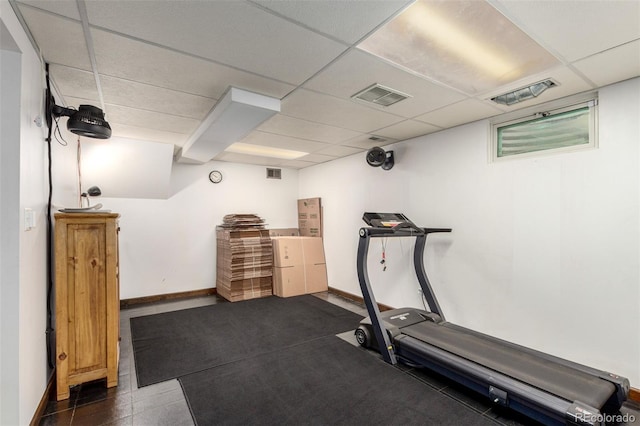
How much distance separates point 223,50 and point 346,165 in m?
3.42

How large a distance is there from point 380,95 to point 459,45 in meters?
0.79

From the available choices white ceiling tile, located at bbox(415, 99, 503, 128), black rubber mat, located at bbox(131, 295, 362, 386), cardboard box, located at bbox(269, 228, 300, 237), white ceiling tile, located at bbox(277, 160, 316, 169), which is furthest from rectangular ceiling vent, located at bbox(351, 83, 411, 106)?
cardboard box, located at bbox(269, 228, 300, 237)

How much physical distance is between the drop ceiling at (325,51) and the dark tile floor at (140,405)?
8.01ft

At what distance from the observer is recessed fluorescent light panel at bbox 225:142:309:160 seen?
14.9 ft

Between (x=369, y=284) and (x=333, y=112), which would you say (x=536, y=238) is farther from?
(x=333, y=112)

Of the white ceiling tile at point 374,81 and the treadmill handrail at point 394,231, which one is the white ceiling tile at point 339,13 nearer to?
the white ceiling tile at point 374,81

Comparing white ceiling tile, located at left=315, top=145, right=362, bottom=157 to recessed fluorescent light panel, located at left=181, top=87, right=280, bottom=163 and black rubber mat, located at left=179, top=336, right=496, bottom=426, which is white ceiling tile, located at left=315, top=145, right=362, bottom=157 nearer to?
recessed fluorescent light panel, located at left=181, top=87, right=280, bottom=163

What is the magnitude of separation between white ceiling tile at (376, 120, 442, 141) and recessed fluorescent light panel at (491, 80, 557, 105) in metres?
0.83

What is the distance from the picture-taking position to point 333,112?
3.02 m

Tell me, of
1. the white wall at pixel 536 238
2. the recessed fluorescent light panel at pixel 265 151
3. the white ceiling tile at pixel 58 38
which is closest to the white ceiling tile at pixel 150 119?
Answer: the white ceiling tile at pixel 58 38

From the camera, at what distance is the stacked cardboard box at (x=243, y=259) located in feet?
16.3

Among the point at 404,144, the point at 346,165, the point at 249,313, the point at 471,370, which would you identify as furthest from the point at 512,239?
the point at 249,313

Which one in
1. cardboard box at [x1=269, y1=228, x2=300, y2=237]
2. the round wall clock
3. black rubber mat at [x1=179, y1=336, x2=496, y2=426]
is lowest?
black rubber mat at [x1=179, y1=336, x2=496, y2=426]

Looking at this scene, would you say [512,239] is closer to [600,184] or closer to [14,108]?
[600,184]
